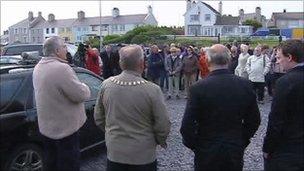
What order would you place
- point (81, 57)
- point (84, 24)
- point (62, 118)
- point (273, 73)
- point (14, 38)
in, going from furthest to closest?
1. point (14, 38)
2. point (84, 24)
3. point (81, 57)
4. point (273, 73)
5. point (62, 118)

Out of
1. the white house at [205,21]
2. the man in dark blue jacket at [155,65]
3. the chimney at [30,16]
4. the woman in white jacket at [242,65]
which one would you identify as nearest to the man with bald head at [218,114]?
the woman in white jacket at [242,65]

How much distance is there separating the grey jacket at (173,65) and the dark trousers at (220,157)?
11.7 metres

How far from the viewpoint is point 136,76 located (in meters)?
4.27

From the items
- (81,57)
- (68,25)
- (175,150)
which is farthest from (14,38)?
(175,150)

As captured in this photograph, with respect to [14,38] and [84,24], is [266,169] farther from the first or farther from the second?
[14,38]

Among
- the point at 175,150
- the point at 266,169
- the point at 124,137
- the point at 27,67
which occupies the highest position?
the point at 27,67

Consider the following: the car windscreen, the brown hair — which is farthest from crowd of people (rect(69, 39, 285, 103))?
the brown hair

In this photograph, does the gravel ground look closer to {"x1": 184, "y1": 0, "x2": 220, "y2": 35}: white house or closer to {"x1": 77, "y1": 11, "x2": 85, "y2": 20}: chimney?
{"x1": 184, "y1": 0, "x2": 220, "y2": 35}: white house

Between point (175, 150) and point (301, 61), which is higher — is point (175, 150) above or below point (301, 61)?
below

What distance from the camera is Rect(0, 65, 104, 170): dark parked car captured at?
19.0 feet

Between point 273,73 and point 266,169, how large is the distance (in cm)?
1029

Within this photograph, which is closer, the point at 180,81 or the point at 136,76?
the point at 136,76

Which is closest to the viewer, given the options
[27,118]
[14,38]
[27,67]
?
[27,118]

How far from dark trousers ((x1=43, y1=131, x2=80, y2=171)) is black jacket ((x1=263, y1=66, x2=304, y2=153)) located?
212 centimetres
